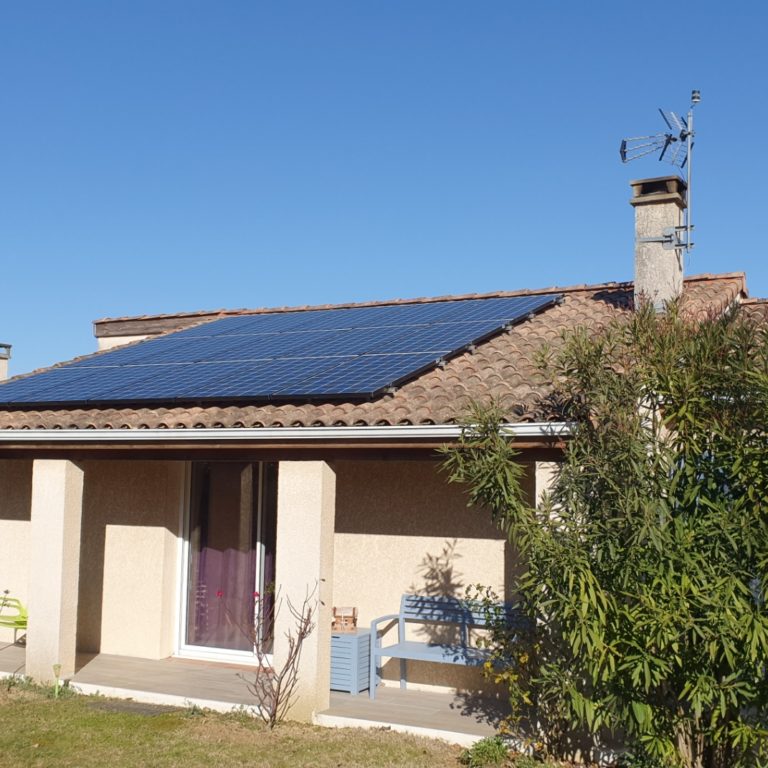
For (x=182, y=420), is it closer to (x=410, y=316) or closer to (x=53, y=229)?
(x=410, y=316)

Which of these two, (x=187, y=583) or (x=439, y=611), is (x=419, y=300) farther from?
(x=439, y=611)

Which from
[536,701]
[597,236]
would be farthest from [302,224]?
[536,701]

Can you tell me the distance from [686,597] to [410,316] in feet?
26.1

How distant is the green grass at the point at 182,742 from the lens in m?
7.98

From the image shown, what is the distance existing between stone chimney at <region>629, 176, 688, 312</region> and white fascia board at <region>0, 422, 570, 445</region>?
311cm

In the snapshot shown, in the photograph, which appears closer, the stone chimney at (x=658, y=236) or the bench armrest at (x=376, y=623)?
the bench armrest at (x=376, y=623)

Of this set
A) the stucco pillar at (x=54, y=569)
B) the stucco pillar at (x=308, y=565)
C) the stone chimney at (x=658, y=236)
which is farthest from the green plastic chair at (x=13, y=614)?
the stone chimney at (x=658, y=236)

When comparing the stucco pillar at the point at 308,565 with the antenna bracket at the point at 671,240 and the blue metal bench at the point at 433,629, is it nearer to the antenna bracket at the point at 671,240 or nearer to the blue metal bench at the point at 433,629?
the blue metal bench at the point at 433,629

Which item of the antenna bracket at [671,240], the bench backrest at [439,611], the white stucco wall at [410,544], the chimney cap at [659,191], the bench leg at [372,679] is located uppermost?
the chimney cap at [659,191]

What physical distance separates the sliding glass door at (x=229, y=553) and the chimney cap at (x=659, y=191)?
214 inches

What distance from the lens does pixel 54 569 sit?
34.9 ft

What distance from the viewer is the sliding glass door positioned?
11.7m

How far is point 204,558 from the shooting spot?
12234 mm

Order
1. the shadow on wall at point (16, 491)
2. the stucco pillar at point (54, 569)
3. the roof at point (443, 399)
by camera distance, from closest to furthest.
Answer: the roof at point (443, 399)
the stucco pillar at point (54, 569)
the shadow on wall at point (16, 491)
